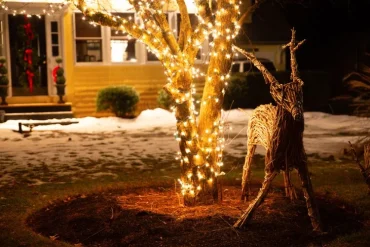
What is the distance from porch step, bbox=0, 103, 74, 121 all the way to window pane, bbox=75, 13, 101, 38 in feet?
8.13

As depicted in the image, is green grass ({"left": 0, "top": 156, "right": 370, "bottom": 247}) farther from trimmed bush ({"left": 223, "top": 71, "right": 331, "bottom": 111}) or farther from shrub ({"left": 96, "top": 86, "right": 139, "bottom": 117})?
trimmed bush ({"left": 223, "top": 71, "right": 331, "bottom": 111})

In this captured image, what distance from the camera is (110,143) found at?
1273 centimetres

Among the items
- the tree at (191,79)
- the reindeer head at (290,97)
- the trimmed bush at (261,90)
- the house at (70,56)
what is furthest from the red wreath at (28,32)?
the reindeer head at (290,97)

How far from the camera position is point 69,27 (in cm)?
1759

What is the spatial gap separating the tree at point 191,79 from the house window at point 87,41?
1128 centimetres

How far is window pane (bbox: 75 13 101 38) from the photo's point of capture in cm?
1794

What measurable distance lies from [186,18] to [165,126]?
8.70 metres

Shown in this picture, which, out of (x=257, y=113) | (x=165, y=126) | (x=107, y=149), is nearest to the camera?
(x=257, y=113)

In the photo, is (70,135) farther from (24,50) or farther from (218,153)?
(218,153)

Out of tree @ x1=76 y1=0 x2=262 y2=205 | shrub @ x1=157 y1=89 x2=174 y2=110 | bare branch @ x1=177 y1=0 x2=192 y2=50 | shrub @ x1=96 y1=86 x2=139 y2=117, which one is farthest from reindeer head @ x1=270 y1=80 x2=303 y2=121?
shrub @ x1=157 y1=89 x2=174 y2=110

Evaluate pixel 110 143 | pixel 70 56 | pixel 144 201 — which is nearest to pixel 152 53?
pixel 70 56

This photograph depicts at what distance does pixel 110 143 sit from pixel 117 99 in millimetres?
4335

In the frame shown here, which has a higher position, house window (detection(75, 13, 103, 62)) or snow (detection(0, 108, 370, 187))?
house window (detection(75, 13, 103, 62))

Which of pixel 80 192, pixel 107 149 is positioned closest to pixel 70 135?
pixel 107 149
